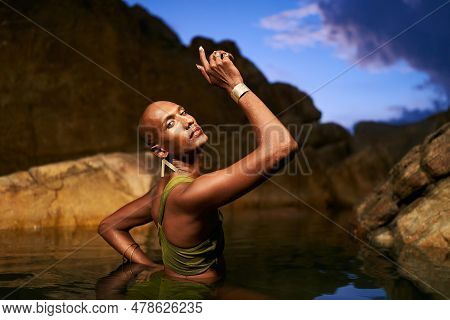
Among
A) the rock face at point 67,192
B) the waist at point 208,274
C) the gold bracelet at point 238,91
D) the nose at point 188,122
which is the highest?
the rock face at point 67,192

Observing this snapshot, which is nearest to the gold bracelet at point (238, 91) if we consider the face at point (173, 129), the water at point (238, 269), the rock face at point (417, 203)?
the face at point (173, 129)

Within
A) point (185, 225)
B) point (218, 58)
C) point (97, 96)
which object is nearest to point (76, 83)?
point (97, 96)

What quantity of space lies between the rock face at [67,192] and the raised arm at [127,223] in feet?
14.7

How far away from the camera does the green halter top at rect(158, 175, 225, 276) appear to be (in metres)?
3.73

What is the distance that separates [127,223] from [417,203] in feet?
12.7

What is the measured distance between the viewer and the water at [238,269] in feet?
12.2

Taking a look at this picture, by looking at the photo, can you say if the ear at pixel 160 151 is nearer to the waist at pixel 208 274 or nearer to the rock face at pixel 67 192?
the waist at pixel 208 274

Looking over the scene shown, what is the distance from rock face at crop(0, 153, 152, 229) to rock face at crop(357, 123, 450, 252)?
4.24 m

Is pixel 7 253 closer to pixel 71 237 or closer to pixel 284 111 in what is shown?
pixel 71 237

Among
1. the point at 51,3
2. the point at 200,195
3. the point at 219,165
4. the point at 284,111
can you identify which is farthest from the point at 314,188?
the point at 200,195

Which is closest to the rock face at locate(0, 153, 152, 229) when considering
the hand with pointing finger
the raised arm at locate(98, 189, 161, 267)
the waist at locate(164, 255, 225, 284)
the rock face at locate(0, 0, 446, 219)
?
the rock face at locate(0, 0, 446, 219)

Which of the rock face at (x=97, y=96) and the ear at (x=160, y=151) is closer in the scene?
the ear at (x=160, y=151)

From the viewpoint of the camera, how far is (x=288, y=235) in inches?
302

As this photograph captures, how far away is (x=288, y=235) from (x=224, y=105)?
38.6ft
